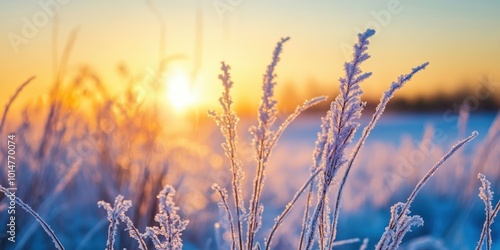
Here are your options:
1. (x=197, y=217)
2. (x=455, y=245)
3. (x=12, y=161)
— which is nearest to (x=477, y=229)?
(x=455, y=245)

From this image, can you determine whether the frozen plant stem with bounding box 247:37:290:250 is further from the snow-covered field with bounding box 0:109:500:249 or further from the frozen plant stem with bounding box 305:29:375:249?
the snow-covered field with bounding box 0:109:500:249

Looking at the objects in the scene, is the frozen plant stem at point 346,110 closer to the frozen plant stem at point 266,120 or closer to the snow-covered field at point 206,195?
the frozen plant stem at point 266,120

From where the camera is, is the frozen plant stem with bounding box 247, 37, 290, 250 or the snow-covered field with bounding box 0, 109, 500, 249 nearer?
the frozen plant stem with bounding box 247, 37, 290, 250

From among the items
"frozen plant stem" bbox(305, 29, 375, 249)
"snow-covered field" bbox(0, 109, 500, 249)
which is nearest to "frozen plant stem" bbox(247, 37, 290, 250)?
"frozen plant stem" bbox(305, 29, 375, 249)

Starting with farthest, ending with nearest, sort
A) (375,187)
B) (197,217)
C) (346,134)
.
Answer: (375,187)
(197,217)
(346,134)

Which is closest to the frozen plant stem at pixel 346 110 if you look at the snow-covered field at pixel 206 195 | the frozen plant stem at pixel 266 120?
the frozen plant stem at pixel 266 120

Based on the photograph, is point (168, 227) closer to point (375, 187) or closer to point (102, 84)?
point (102, 84)

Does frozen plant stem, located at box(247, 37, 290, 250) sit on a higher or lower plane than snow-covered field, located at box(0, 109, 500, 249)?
lower

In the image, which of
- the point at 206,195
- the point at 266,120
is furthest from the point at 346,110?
the point at 206,195

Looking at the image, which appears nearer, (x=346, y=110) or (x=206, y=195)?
(x=346, y=110)

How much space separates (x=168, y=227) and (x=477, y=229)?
2.39m

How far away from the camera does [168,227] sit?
105 cm

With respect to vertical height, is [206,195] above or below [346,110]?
above

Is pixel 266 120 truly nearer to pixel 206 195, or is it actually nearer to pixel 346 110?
pixel 346 110
